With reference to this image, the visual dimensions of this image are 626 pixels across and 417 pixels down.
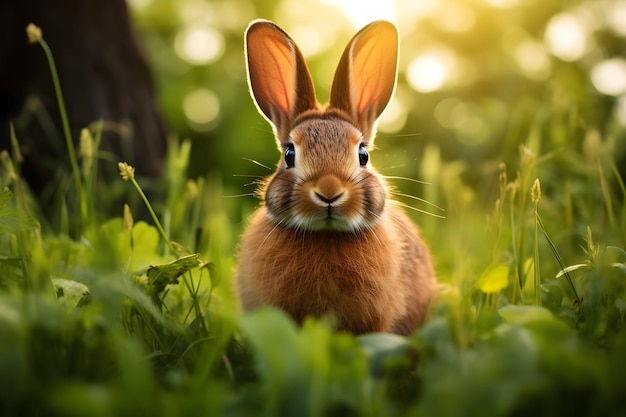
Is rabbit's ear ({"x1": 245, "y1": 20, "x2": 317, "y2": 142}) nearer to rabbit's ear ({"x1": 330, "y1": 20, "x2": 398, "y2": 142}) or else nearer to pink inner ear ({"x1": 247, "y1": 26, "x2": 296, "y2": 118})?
pink inner ear ({"x1": 247, "y1": 26, "x2": 296, "y2": 118})

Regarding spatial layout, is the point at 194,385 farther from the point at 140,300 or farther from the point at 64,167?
the point at 64,167

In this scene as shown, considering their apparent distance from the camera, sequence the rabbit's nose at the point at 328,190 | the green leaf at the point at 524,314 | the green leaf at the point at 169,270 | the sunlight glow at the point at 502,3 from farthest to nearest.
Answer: the sunlight glow at the point at 502,3
the rabbit's nose at the point at 328,190
the green leaf at the point at 169,270
the green leaf at the point at 524,314

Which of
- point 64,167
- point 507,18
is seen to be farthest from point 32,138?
point 507,18

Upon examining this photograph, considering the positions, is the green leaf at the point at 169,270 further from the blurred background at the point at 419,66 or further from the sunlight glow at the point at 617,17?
the sunlight glow at the point at 617,17

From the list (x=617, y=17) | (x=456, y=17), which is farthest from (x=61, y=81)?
(x=617, y=17)

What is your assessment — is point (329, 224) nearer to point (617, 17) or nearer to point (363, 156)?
point (363, 156)

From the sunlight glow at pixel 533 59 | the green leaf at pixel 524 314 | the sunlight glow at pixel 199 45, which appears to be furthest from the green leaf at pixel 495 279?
the sunlight glow at pixel 199 45
